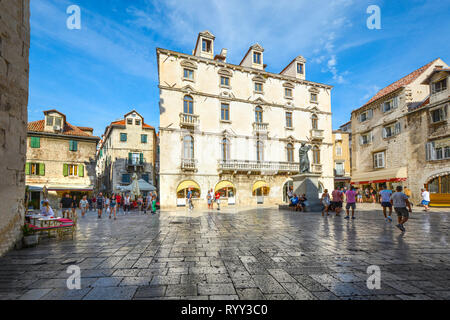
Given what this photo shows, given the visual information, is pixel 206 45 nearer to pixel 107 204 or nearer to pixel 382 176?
pixel 107 204

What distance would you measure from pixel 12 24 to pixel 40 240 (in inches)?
240

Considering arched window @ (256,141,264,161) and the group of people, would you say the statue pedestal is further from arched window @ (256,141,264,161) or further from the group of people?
the group of people

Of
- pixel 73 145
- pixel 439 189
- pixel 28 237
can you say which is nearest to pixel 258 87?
pixel 439 189

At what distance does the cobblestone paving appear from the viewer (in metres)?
3.33

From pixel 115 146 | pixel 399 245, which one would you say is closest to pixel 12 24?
pixel 399 245

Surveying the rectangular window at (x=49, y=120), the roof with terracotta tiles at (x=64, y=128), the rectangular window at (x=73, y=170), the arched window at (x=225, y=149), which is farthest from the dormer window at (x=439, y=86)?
Result: the rectangular window at (x=49, y=120)

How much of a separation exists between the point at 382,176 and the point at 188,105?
21.9 meters

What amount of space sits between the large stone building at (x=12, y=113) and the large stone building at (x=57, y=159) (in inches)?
867

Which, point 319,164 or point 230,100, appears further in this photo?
point 319,164

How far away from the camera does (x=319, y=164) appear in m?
26.8

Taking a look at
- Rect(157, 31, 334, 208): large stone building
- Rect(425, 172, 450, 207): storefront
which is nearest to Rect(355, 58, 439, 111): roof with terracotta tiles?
Rect(157, 31, 334, 208): large stone building

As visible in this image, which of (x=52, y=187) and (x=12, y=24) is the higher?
(x=12, y=24)

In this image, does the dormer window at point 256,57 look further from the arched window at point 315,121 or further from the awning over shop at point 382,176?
the awning over shop at point 382,176

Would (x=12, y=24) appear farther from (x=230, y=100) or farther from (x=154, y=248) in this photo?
(x=230, y=100)
